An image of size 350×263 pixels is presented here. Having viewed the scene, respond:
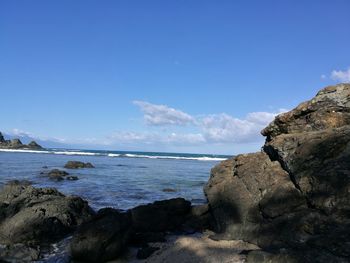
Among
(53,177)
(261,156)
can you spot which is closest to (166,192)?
(53,177)

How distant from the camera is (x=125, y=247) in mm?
9930

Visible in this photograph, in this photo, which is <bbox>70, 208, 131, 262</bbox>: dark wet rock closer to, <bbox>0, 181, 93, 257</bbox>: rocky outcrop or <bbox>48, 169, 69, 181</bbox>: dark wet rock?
<bbox>0, 181, 93, 257</bbox>: rocky outcrop

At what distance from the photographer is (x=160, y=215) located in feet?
41.7

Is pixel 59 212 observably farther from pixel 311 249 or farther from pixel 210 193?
pixel 311 249

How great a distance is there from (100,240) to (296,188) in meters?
4.43

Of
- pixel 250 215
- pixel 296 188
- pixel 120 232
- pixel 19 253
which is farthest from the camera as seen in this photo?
pixel 19 253

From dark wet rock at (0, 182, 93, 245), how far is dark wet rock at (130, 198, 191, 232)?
154 centimetres

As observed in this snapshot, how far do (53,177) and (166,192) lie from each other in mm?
10405

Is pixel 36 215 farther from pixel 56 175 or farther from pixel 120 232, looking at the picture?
pixel 56 175

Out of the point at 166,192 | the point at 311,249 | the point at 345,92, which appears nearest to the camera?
the point at 311,249

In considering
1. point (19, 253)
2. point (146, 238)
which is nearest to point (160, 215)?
point (146, 238)

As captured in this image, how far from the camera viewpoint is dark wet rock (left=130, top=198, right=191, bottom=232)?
1215cm

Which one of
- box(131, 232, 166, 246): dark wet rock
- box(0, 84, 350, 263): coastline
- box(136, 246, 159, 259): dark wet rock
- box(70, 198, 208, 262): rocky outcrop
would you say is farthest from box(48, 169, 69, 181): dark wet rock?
box(136, 246, 159, 259): dark wet rock

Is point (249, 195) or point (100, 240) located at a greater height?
point (249, 195)
